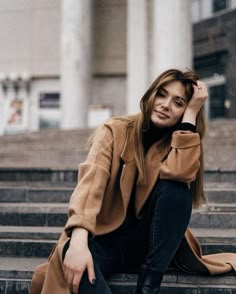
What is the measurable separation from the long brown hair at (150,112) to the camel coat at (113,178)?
36mm

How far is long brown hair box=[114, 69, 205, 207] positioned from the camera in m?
2.27

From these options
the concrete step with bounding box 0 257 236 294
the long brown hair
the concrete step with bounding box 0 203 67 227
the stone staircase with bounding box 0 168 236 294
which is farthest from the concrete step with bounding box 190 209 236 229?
the long brown hair

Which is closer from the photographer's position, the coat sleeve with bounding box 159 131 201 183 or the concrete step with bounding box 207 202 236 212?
the coat sleeve with bounding box 159 131 201 183

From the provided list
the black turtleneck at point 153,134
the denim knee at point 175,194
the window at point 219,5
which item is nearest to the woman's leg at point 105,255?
the denim knee at point 175,194

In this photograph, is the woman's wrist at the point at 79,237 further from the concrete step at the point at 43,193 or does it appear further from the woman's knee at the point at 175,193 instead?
the concrete step at the point at 43,193

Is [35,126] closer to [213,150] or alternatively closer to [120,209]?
[213,150]

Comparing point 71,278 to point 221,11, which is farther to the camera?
point 221,11

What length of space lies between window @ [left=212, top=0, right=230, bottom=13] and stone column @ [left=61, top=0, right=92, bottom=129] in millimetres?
5820

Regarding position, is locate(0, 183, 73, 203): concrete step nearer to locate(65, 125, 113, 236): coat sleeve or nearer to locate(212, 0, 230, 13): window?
locate(65, 125, 113, 236): coat sleeve

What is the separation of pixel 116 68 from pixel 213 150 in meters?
11.5

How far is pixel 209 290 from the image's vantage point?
249 cm

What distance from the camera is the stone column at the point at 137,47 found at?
1596cm

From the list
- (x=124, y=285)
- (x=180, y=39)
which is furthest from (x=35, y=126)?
(x=124, y=285)

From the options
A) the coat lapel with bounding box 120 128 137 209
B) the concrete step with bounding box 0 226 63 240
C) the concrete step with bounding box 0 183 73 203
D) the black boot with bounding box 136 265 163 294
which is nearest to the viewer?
the black boot with bounding box 136 265 163 294
